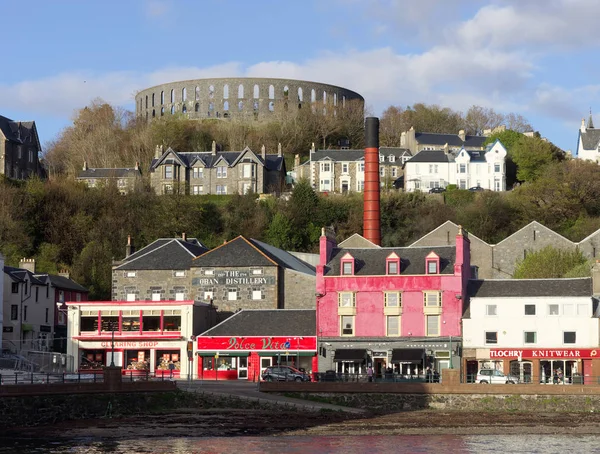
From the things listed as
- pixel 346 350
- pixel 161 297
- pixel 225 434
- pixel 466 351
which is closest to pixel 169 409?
pixel 225 434

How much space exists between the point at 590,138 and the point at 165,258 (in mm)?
67825

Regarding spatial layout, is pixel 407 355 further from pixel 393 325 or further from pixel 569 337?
pixel 569 337

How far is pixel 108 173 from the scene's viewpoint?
4663 inches

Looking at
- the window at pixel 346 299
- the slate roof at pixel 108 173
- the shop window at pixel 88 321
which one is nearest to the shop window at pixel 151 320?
the shop window at pixel 88 321

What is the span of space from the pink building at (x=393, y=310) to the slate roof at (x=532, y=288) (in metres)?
1.14

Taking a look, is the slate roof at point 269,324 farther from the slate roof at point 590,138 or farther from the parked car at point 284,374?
the slate roof at point 590,138

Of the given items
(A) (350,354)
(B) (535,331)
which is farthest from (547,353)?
(A) (350,354)

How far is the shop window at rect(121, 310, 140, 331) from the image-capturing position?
71625mm

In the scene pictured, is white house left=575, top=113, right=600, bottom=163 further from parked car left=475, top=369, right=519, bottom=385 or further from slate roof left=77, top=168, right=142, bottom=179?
parked car left=475, top=369, right=519, bottom=385

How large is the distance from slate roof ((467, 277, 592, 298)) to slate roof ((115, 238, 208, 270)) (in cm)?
2177

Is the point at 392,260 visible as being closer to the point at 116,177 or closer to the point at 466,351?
the point at 466,351

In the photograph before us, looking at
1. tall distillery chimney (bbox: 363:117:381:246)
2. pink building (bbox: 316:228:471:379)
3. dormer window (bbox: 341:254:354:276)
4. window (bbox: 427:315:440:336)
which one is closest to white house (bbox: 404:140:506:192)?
tall distillery chimney (bbox: 363:117:381:246)

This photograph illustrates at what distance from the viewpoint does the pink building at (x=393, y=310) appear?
2527 inches

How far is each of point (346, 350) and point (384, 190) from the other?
164 feet
